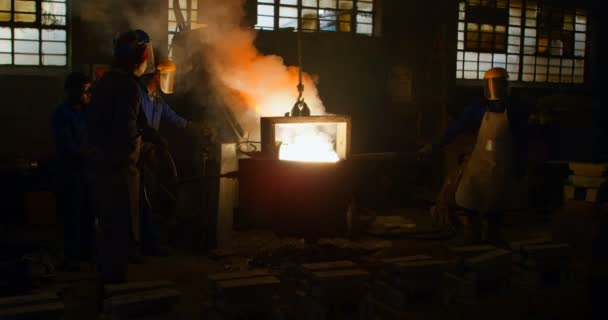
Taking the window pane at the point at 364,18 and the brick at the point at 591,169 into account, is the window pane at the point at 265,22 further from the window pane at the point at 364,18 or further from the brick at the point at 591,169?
the brick at the point at 591,169

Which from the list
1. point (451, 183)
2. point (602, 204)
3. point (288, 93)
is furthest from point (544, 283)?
point (288, 93)

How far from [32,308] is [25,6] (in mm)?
8202

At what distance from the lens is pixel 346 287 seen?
468 cm

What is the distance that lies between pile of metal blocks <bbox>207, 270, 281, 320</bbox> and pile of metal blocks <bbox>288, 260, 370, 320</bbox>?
0.31m

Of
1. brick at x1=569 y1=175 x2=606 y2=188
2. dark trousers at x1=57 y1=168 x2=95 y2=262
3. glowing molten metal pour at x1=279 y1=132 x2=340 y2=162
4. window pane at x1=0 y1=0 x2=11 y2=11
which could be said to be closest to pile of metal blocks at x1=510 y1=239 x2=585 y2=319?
brick at x1=569 y1=175 x2=606 y2=188

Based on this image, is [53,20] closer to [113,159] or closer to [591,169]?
[113,159]

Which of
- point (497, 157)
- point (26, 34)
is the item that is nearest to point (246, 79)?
point (497, 157)

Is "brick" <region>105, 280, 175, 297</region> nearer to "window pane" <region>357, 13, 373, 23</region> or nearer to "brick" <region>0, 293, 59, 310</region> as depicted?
"brick" <region>0, 293, 59, 310</region>

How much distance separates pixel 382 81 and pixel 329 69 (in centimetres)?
131

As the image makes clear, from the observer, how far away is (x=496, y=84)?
22.5 ft

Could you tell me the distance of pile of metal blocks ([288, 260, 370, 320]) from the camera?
465 cm

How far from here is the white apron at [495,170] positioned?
23.0 feet

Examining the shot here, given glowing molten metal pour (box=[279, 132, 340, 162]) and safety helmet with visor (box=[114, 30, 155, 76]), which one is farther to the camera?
glowing molten metal pour (box=[279, 132, 340, 162])

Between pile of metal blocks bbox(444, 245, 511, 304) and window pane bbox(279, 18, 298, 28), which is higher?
window pane bbox(279, 18, 298, 28)
